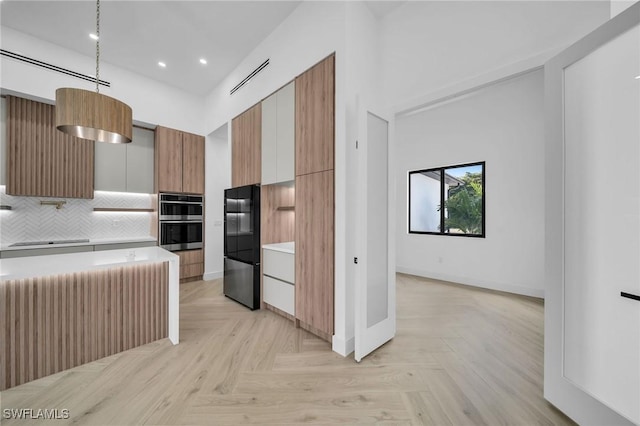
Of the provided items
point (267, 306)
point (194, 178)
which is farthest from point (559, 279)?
point (194, 178)

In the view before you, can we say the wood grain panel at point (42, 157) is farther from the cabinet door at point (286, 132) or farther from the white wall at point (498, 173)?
the white wall at point (498, 173)

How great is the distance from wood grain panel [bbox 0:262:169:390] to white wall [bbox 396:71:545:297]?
480 cm

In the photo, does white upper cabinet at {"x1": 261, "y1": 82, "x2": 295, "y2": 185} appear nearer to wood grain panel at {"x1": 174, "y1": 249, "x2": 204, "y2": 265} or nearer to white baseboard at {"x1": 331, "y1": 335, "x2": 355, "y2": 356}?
white baseboard at {"x1": 331, "y1": 335, "x2": 355, "y2": 356}

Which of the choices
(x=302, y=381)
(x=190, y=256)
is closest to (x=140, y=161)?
(x=190, y=256)

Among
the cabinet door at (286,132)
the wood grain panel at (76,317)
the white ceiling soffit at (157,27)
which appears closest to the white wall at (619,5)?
the cabinet door at (286,132)

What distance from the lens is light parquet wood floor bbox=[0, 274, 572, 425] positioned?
5.21 ft

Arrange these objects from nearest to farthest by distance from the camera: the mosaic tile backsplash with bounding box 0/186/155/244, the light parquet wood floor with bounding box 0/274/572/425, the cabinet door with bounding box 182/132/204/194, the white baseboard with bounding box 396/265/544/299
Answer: the light parquet wood floor with bounding box 0/274/572/425 < the mosaic tile backsplash with bounding box 0/186/155/244 < the white baseboard with bounding box 396/265/544/299 < the cabinet door with bounding box 182/132/204/194

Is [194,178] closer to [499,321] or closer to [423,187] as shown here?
[423,187]

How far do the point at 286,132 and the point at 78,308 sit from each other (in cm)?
261

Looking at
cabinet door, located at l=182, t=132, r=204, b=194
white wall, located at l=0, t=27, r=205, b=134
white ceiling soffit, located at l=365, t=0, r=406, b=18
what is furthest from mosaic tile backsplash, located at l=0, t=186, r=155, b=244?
white ceiling soffit, located at l=365, t=0, r=406, b=18

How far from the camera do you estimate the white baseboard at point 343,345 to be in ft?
7.51

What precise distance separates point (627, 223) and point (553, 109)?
85 centimetres

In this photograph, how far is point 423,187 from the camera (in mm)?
5465

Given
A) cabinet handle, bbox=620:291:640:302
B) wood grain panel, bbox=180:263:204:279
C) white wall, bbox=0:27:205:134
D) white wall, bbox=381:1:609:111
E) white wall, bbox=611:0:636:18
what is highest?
white wall, bbox=0:27:205:134
